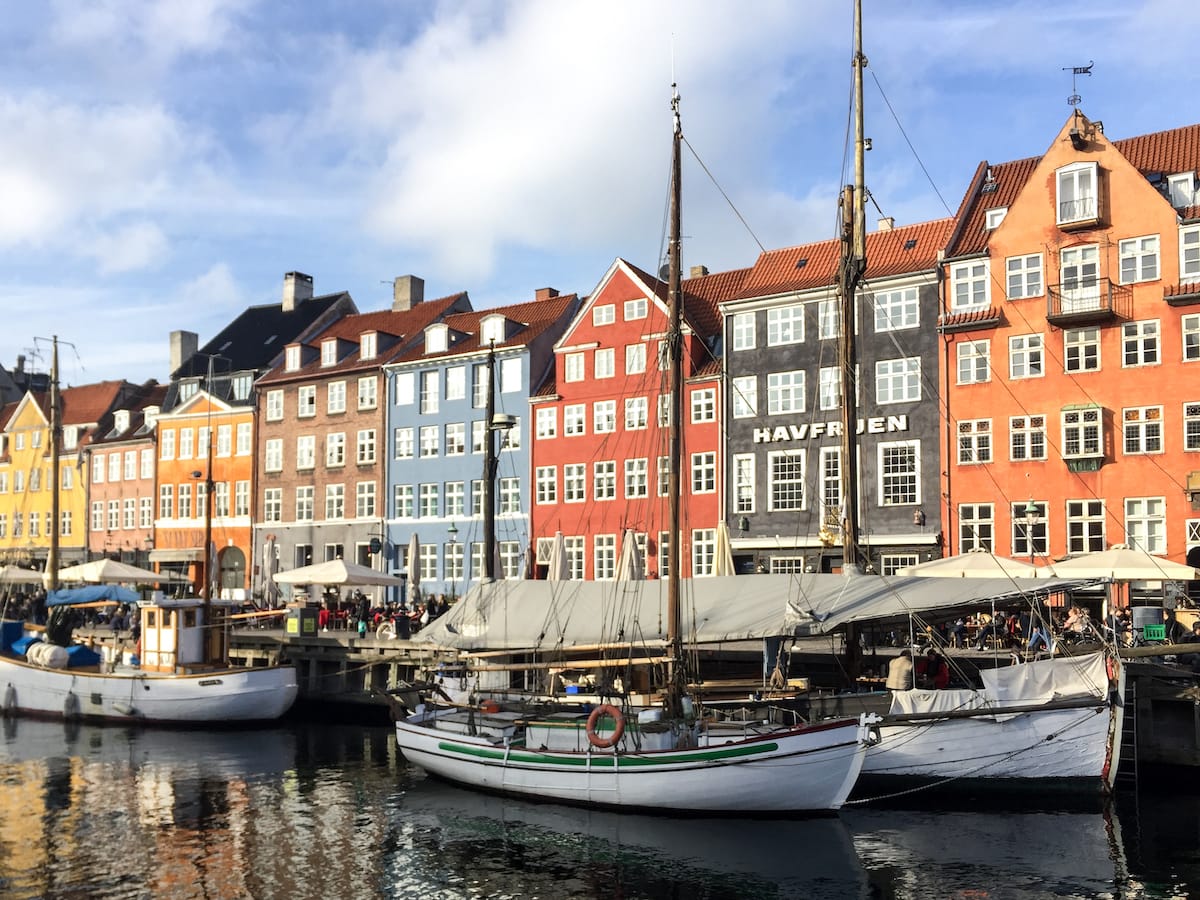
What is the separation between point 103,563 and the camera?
49312 mm

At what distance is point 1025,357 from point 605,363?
17.9 metres

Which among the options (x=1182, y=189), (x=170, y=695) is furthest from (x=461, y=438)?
(x=1182, y=189)

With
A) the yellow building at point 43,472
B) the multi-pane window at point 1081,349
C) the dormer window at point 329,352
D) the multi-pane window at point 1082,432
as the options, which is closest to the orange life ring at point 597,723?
the multi-pane window at point 1082,432

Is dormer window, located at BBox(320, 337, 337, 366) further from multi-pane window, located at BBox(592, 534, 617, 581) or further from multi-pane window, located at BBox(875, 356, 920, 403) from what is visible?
multi-pane window, located at BBox(875, 356, 920, 403)

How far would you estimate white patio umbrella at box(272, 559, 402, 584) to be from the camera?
41.6 metres

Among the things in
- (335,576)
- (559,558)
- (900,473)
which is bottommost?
(335,576)

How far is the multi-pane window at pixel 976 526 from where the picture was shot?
40375 millimetres

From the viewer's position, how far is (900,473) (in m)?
42.5

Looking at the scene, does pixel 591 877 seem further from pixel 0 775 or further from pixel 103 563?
pixel 103 563

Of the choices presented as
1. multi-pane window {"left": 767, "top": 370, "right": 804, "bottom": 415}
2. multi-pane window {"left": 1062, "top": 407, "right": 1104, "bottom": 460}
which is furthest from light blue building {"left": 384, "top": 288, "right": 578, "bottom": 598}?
multi-pane window {"left": 1062, "top": 407, "right": 1104, "bottom": 460}

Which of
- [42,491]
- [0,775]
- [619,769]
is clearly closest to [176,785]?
[0,775]

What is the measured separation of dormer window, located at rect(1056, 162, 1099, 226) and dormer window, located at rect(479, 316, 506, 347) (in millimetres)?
25627

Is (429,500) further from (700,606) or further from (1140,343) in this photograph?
(1140,343)

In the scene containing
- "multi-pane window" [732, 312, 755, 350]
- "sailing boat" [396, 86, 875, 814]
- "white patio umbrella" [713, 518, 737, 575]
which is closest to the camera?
"sailing boat" [396, 86, 875, 814]
